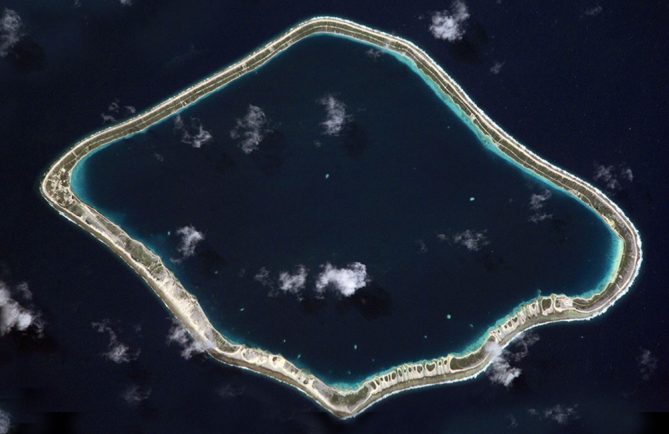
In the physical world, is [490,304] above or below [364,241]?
below

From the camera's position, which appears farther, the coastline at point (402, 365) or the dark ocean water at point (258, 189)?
the coastline at point (402, 365)

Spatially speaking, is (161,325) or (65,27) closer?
(161,325)

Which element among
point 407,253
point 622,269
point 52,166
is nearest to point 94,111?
point 52,166

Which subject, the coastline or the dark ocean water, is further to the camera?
the coastline

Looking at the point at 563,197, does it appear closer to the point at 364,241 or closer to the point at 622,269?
the point at 622,269

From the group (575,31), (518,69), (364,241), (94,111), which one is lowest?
(364,241)
